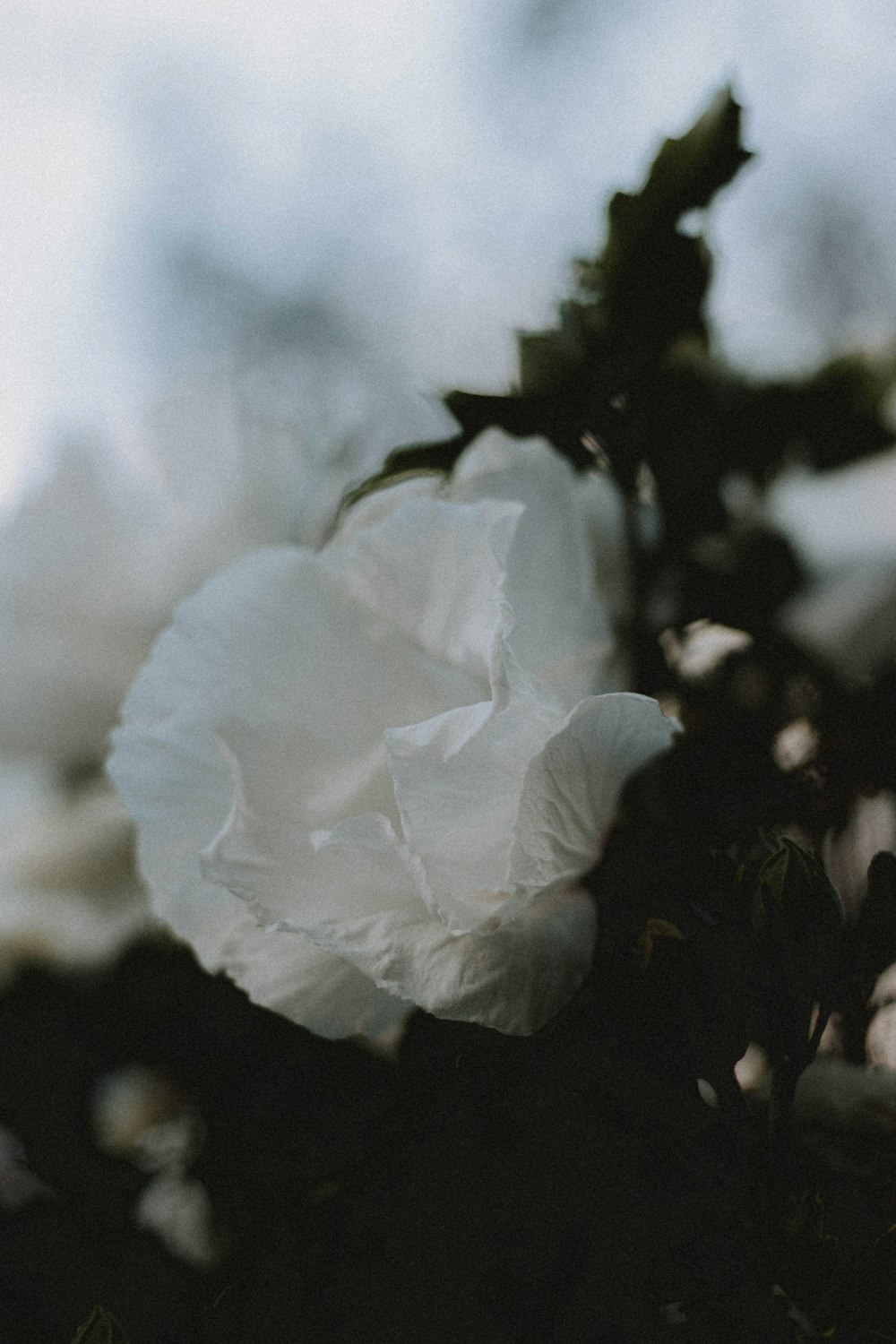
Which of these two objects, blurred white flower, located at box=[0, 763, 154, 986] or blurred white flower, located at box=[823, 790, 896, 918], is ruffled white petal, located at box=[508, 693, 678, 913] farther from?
blurred white flower, located at box=[0, 763, 154, 986]

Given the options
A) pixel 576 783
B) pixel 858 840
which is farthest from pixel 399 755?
pixel 858 840

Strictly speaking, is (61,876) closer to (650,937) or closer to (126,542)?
(126,542)

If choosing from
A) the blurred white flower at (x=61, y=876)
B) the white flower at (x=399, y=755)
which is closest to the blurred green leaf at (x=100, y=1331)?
the white flower at (x=399, y=755)

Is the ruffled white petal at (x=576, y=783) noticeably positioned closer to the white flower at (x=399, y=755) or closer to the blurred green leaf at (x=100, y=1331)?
the white flower at (x=399, y=755)

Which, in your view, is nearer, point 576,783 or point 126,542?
point 576,783

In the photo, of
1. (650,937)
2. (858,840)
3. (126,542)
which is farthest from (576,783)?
(126,542)

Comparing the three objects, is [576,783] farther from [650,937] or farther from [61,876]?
[61,876]

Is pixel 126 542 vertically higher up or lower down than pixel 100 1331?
higher up

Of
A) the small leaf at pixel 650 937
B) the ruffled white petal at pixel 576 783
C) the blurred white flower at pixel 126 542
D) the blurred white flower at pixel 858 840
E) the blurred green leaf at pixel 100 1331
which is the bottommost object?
the blurred white flower at pixel 858 840

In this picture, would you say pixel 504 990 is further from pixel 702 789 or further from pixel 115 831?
pixel 115 831

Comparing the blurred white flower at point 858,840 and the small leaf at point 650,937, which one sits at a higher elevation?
the small leaf at point 650,937
